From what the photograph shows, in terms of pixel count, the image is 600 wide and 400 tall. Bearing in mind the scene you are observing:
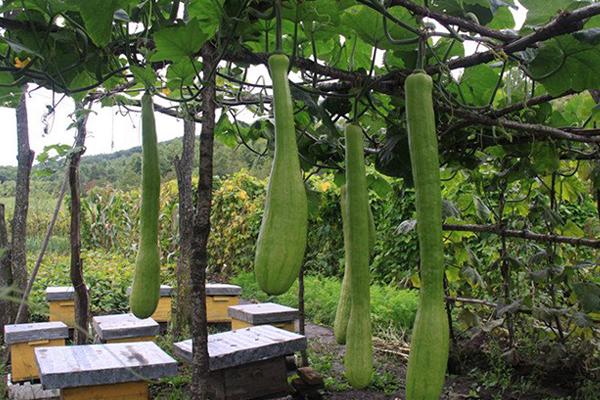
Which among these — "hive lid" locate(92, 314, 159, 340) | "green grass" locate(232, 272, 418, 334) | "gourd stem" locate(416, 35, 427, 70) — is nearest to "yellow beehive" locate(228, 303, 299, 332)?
"green grass" locate(232, 272, 418, 334)

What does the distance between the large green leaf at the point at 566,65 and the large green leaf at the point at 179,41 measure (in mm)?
714

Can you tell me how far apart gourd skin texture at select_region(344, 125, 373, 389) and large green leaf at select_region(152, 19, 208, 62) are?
1.15ft

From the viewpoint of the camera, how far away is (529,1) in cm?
110

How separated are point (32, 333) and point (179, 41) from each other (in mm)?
3123

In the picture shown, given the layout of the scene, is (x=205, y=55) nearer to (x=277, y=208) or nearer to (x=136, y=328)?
(x=277, y=208)

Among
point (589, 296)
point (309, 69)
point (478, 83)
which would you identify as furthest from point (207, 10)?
point (589, 296)

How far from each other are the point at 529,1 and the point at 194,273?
Answer: 2.68 ft

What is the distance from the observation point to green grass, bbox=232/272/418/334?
5.19m

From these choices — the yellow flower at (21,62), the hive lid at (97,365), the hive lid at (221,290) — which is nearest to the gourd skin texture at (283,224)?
the yellow flower at (21,62)

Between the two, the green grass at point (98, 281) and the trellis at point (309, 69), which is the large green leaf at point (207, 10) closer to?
the trellis at point (309, 69)

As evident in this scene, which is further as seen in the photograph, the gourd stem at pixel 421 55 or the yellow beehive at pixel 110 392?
the yellow beehive at pixel 110 392

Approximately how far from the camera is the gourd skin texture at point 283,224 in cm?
63

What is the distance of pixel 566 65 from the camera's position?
1238 mm

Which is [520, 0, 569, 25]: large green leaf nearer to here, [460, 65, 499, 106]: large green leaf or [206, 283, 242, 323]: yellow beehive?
[460, 65, 499, 106]: large green leaf
